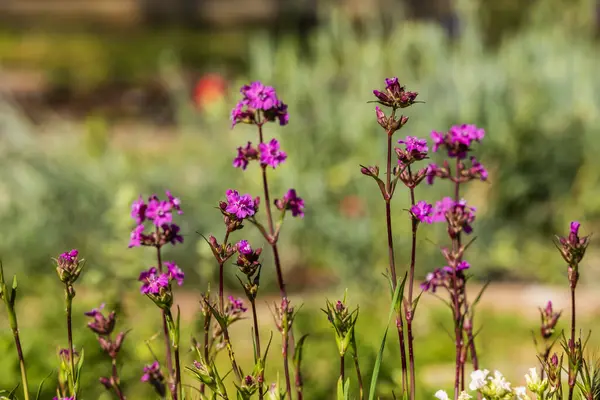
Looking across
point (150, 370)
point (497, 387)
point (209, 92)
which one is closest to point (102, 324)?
point (150, 370)

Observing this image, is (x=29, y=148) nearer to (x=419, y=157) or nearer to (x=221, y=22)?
(x=419, y=157)

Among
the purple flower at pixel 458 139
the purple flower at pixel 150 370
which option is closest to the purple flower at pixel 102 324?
the purple flower at pixel 150 370

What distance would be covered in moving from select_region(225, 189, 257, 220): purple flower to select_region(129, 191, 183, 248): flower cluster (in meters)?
0.17

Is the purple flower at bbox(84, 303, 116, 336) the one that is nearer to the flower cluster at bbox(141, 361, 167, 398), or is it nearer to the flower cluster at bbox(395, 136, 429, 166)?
the flower cluster at bbox(141, 361, 167, 398)

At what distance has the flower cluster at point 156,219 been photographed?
1.89m

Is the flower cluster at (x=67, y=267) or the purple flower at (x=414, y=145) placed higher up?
the purple flower at (x=414, y=145)

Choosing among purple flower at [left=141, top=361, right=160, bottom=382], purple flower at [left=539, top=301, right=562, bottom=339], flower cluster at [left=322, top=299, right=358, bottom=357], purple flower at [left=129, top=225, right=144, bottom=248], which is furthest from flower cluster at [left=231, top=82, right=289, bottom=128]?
purple flower at [left=539, top=301, right=562, bottom=339]

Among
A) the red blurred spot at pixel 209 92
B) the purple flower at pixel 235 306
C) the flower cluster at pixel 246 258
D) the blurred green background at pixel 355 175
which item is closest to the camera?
the flower cluster at pixel 246 258

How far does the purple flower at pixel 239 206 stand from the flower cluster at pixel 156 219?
0.57ft

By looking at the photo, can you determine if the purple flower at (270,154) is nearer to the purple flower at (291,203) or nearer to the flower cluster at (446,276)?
the purple flower at (291,203)

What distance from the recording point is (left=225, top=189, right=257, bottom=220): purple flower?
1.72 metres

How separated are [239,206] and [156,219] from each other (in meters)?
0.23

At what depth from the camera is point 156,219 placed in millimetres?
1880

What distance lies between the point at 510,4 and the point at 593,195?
610cm
